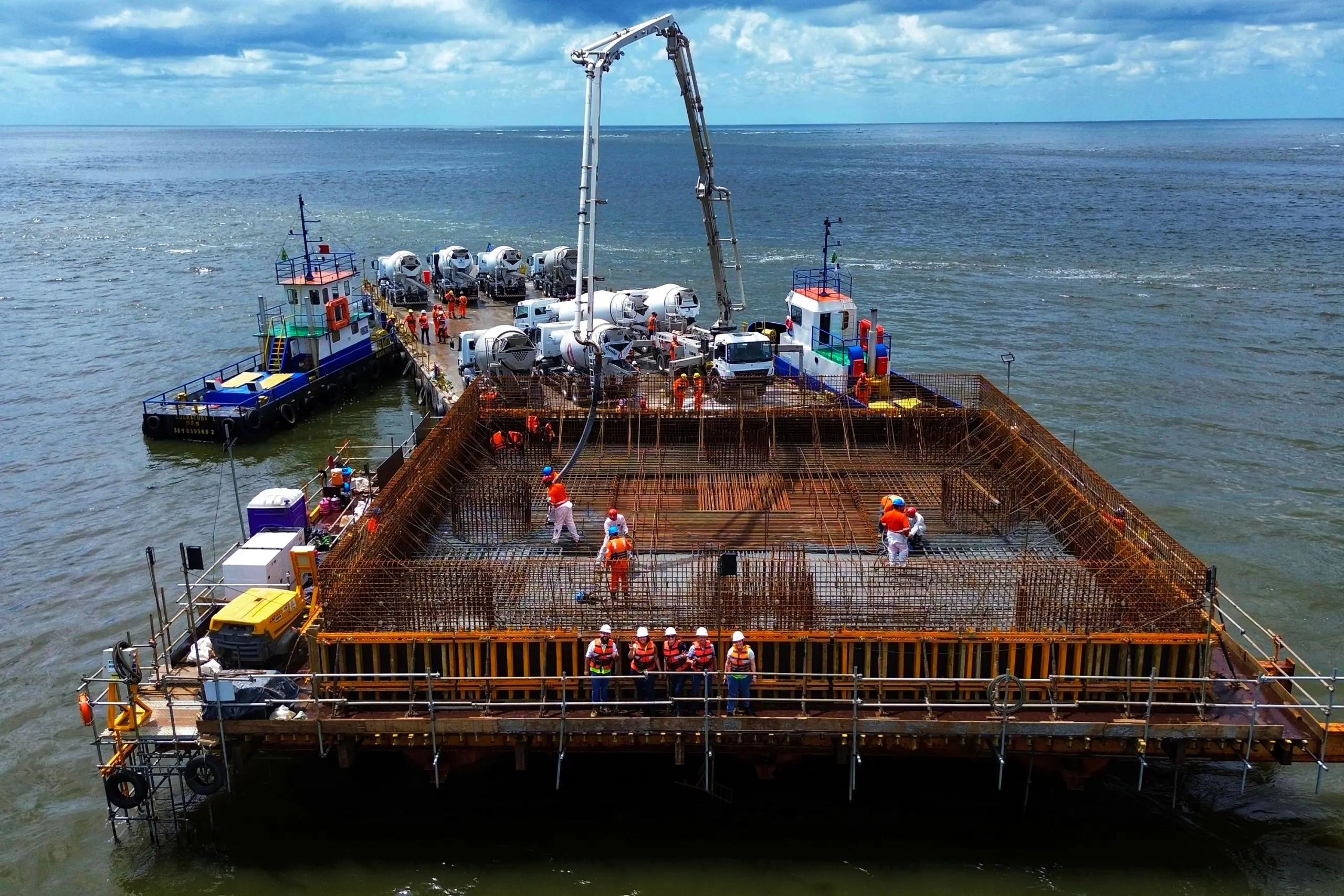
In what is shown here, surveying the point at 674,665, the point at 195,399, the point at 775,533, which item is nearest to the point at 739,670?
the point at 674,665

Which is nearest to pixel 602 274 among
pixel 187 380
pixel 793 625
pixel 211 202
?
pixel 187 380

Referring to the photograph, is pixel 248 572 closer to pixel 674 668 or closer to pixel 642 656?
pixel 642 656

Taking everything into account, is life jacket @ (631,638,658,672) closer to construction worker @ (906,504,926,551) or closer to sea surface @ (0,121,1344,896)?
sea surface @ (0,121,1344,896)

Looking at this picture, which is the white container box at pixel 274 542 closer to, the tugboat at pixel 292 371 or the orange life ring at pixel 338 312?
the tugboat at pixel 292 371

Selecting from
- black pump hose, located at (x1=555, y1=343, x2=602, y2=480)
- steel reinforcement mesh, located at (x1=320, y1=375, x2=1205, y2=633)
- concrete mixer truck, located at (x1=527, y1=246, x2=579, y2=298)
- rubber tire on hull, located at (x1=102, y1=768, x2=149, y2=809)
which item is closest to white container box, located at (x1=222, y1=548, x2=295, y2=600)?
steel reinforcement mesh, located at (x1=320, y1=375, x2=1205, y2=633)

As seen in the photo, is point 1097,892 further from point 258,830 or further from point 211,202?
point 211,202

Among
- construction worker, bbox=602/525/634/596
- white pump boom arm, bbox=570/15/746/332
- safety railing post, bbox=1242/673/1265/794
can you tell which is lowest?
safety railing post, bbox=1242/673/1265/794
